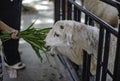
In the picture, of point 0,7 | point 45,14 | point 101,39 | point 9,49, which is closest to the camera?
point 101,39

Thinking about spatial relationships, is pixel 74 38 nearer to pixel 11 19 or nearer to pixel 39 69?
pixel 11 19

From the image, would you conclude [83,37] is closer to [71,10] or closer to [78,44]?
[78,44]

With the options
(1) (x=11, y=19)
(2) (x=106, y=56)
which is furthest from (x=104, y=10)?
(2) (x=106, y=56)

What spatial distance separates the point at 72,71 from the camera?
11.9 feet

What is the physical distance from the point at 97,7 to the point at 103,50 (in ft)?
3.98

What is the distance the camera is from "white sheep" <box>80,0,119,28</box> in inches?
140

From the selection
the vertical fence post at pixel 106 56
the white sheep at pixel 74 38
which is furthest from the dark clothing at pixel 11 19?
the vertical fence post at pixel 106 56

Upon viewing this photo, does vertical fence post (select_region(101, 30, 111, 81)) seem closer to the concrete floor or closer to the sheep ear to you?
the sheep ear

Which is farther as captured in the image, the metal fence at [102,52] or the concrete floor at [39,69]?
the concrete floor at [39,69]

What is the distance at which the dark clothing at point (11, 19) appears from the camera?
385 centimetres

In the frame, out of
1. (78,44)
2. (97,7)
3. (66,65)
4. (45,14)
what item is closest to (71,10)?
(97,7)

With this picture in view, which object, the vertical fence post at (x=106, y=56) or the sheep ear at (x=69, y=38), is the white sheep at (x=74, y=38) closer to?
the sheep ear at (x=69, y=38)

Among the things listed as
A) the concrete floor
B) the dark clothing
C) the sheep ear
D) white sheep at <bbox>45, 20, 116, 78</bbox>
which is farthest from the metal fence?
the dark clothing

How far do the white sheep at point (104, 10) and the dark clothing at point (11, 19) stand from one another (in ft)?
2.77
